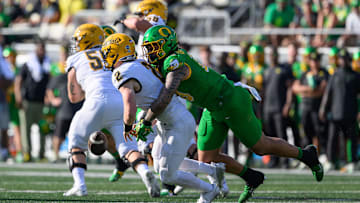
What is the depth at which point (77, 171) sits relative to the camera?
7.16 m

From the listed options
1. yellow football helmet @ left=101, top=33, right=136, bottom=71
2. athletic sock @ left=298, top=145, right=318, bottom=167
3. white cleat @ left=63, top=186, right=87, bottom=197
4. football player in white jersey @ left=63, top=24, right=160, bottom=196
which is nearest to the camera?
yellow football helmet @ left=101, top=33, right=136, bottom=71

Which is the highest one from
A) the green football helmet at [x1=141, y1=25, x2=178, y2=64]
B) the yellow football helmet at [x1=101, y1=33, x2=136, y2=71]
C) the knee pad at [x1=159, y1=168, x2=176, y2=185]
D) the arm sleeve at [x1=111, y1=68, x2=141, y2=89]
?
the green football helmet at [x1=141, y1=25, x2=178, y2=64]

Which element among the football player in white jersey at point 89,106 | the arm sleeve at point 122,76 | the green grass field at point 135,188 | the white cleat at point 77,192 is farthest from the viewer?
the football player in white jersey at point 89,106

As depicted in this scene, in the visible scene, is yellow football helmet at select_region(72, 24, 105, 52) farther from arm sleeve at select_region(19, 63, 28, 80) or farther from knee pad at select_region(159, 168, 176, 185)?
arm sleeve at select_region(19, 63, 28, 80)

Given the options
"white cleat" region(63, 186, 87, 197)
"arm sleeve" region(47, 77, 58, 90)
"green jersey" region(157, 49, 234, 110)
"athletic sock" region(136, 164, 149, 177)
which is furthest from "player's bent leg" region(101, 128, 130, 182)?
"arm sleeve" region(47, 77, 58, 90)

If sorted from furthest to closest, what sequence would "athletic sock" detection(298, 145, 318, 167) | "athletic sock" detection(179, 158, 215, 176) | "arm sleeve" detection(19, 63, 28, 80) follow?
"arm sleeve" detection(19, 63, 28, 80) → "athletic sock" detection(298, 145, 318, 167) → "athletic sock" detection(179, 158, 215, 176)

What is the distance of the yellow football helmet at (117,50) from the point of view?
6.49 meters

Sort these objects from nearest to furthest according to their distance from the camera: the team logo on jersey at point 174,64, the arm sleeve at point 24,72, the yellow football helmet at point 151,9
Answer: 1. the team logo on jersey at point 174,64
2. the yellow football helmet at point 151,9
3. the arm sleeve at point 24,72

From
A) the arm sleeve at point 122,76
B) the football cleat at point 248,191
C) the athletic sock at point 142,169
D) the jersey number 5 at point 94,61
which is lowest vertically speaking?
the football cleat at point 248,191

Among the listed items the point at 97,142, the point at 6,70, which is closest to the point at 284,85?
the point at 6,70

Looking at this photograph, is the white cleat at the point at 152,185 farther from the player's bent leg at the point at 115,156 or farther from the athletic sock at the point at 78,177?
the player's bent leg at the point at 115,156

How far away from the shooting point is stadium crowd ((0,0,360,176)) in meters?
11.6

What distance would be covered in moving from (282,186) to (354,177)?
6.05ft

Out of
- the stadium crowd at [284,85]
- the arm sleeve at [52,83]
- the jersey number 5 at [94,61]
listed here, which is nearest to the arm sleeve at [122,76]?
the jersey number 5 at [94,61]
